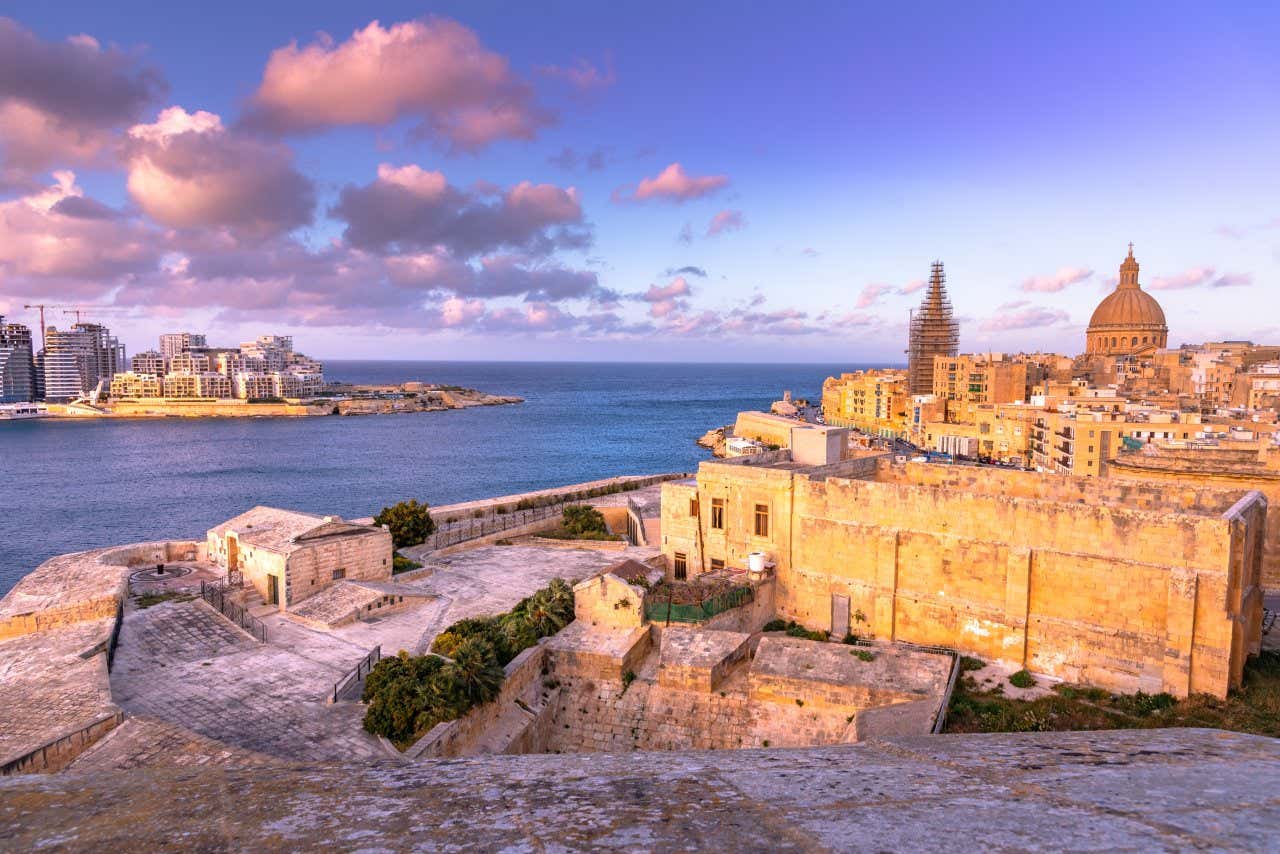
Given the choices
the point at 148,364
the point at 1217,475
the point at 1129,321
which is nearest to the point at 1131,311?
the point at 1129,321

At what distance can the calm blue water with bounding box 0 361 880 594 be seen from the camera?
5772 cm

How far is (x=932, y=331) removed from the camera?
12081 cm

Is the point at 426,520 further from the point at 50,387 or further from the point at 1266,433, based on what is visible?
the point at 50,387

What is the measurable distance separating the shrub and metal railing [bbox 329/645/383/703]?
1549 cm

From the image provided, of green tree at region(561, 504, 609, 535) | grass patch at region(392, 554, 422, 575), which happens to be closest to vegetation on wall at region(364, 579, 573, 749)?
grass patch at region(392, 554, 422, 575)

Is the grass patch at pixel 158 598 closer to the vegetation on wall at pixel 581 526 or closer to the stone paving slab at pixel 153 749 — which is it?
the stone paving slab at pixel 153 749

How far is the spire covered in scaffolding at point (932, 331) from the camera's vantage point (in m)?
118

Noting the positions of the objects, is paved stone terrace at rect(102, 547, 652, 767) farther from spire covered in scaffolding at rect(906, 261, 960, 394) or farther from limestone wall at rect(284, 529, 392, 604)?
spire covered in scaffolding at rect(906, 261, 960, 394)

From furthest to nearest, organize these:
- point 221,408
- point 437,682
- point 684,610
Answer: point 221,408 < point 684,610 < point 437,682

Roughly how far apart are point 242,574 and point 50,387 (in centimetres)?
19249

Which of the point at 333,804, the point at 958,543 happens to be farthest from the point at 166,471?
the point at 333,804

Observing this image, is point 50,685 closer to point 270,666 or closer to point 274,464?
point 270,666

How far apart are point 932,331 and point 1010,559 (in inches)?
4327

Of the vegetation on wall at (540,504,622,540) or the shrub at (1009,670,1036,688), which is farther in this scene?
the vegetation on wall at (540,504,622,540)
